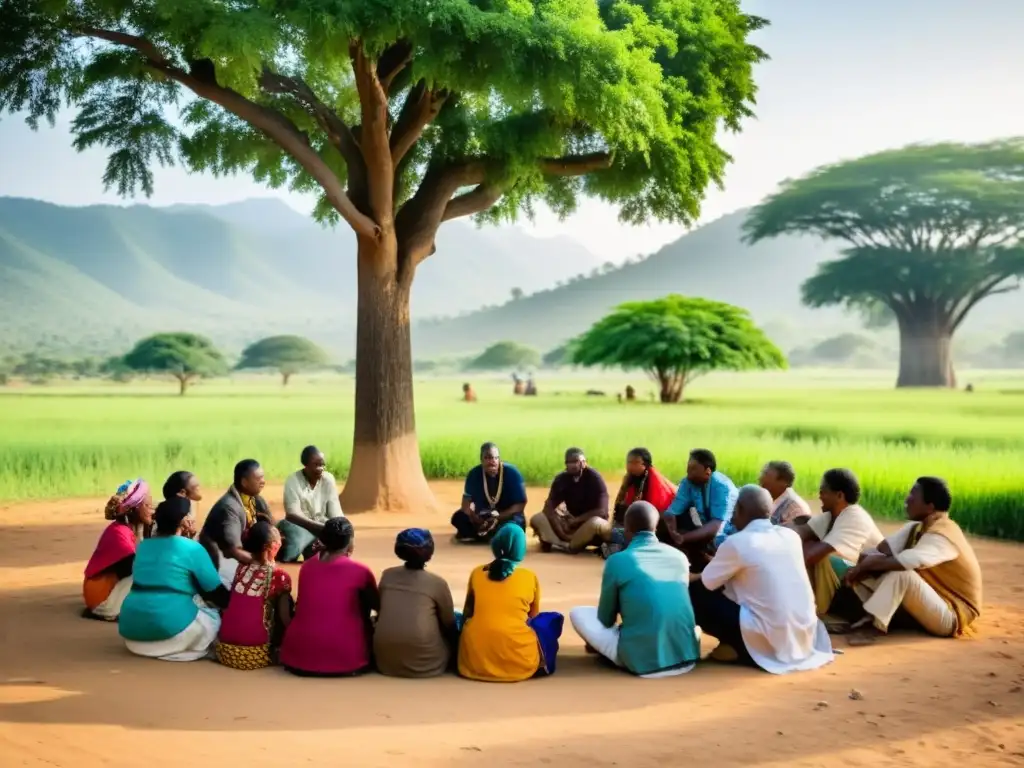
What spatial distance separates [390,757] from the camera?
444cm

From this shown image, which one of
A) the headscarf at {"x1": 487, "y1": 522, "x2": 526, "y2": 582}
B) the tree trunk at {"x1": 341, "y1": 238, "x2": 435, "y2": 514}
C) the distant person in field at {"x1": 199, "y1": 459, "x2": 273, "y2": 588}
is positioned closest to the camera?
the headscarf at {"x1": 487, "y1": 522, "x2": 526, "y2": 582}

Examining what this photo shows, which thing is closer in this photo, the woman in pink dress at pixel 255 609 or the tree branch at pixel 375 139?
the woman in pink dress at pixel 255 609

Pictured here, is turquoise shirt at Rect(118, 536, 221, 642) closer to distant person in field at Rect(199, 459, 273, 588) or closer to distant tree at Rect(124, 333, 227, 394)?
distant person in field at Rect(199, 459, 273, 588)

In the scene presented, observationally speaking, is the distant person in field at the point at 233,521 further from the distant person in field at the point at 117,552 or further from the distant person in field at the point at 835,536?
the distant person in field at the point at 835,536

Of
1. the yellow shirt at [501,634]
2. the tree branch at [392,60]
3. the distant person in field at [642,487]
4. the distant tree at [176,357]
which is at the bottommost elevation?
the yellow shirt at [501,634]

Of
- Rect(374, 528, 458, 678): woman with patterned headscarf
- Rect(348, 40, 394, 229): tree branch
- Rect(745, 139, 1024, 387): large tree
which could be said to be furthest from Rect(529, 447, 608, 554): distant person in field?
Rect(745, 139, 1024, 387): large tree

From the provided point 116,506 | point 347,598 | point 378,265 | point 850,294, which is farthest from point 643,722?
point 850,294

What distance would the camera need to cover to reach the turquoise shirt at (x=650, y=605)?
18.6ft

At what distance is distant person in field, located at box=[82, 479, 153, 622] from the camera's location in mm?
6887

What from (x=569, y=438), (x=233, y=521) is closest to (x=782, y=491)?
(x=233, y=521)

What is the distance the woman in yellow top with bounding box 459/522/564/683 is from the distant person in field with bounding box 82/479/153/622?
99.3 inches

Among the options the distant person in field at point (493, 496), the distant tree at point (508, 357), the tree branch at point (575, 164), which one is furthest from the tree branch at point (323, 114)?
the distant tree at point (508, 357)

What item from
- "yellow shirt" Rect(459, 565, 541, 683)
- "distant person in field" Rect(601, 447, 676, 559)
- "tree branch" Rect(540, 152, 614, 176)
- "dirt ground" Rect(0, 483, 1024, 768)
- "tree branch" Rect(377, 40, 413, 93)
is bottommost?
"dirt ground" Rect(0, 483, 1024, 768)

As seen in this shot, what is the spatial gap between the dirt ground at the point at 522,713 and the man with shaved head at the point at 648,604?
0.35 feet
